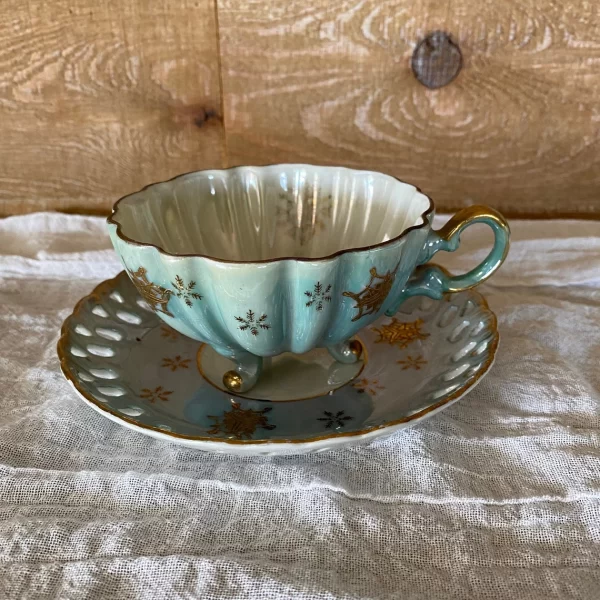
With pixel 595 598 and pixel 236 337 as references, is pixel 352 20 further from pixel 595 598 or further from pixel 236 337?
pixel 595 598

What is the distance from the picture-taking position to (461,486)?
43cm

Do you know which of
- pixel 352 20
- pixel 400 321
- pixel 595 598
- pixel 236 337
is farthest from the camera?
pixel 352 20

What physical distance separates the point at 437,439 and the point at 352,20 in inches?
22.1

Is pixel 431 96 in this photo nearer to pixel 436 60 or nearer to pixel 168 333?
pixel 436 60

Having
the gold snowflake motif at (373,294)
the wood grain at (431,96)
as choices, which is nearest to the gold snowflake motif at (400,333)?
the gold snowflake motif at (373,294)

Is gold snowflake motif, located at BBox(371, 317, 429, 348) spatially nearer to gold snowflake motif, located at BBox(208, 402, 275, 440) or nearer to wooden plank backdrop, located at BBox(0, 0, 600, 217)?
gold snowflake motif, located at BBox(208, 402, 275, 440)

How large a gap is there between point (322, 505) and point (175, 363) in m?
0.22

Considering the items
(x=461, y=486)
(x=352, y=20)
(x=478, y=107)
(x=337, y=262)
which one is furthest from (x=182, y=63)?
(x=461, y=486)

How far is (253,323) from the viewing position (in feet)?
1.48

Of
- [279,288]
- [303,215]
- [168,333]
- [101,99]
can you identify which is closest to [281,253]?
[303,215]

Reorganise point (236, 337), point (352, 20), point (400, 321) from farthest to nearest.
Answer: point (352, 20)
point (400, 321)
point (236, 337)

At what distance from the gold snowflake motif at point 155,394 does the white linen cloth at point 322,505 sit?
0.11 feet

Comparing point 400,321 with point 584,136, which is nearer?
point 400,321

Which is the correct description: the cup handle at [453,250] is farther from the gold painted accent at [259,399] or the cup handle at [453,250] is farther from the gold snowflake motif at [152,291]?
the gold snowflake motif at [152,291]
